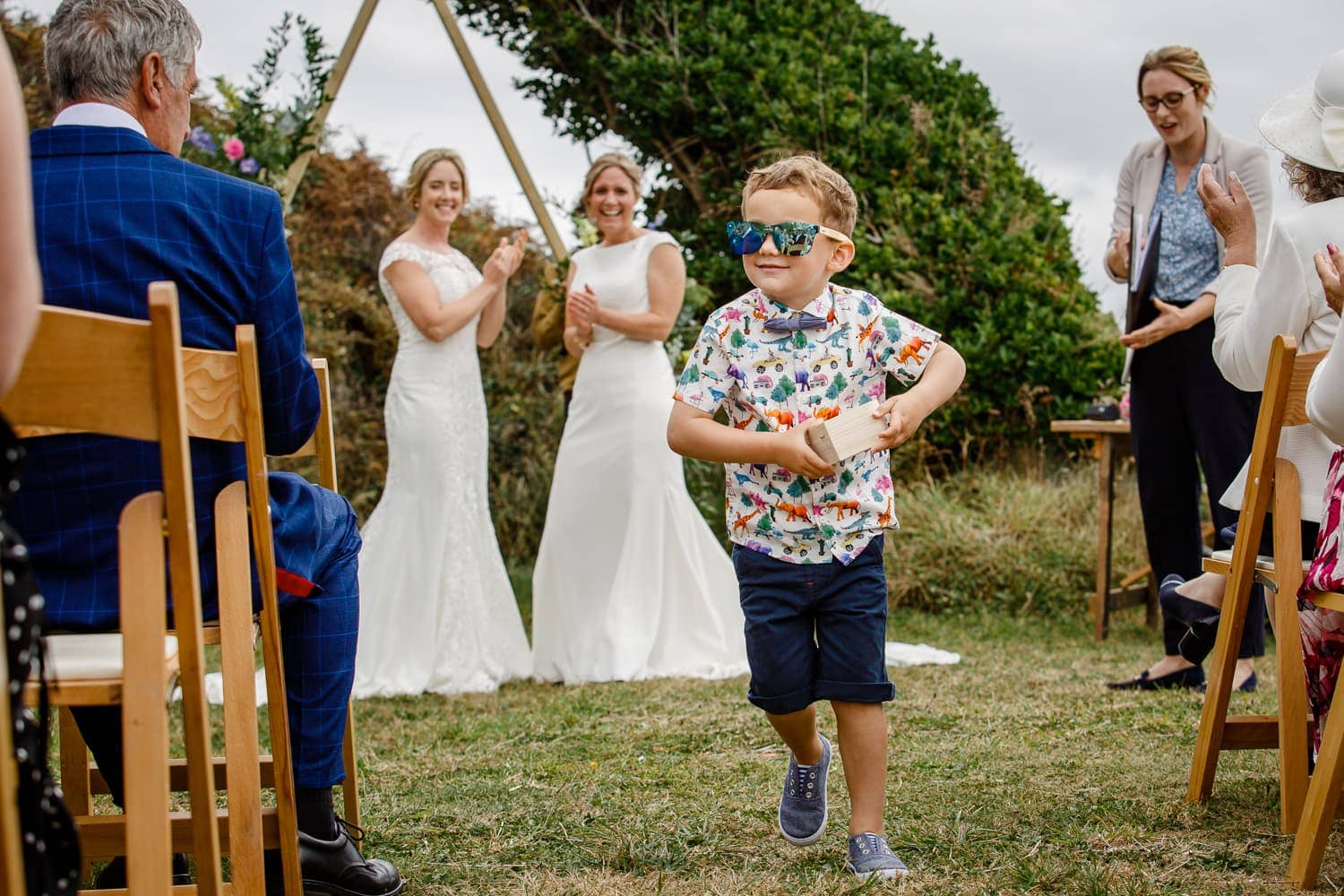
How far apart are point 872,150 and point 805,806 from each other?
6.20 metres

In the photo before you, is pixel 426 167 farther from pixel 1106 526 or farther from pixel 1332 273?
pixel 1332 273

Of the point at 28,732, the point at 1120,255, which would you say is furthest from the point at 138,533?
the point at 1120,255

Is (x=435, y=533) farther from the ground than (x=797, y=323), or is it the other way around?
(x=797, y=323)

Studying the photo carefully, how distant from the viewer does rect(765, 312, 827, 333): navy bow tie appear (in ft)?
9.98

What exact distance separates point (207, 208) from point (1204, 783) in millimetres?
2672

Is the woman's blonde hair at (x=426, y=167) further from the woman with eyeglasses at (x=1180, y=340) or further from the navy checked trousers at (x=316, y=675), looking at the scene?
the navy checked trousers at (x=316, y=675)

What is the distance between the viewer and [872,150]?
865 cm

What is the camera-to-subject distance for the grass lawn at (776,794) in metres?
2.93

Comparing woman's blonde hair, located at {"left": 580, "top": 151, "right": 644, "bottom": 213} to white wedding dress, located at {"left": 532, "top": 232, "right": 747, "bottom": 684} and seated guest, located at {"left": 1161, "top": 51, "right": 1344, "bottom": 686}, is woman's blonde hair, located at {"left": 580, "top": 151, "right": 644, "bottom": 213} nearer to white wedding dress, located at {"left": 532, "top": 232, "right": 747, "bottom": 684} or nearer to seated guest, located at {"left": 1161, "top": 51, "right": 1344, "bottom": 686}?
white wedding dress, located at {"left": 532, "top": 232, "right": 747, "bottom": 684}

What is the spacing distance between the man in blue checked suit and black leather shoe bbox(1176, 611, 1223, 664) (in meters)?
2.16

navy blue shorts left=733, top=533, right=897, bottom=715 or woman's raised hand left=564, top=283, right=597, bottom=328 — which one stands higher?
woman's raised hand left=564, top=283, right=597, bottom=328

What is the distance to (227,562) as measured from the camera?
2.48 meters

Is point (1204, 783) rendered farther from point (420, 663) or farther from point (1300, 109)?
point (420, 663)

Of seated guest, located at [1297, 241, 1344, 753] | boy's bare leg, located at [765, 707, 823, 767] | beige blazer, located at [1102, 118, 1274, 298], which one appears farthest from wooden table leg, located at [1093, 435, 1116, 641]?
boy's bare leg, located at [765, 707, 823, 767]
